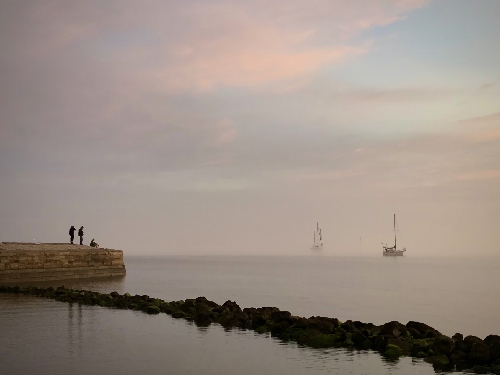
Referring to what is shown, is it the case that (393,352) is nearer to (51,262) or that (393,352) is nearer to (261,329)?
(261,329)

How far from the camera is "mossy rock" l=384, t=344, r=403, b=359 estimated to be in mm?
16123

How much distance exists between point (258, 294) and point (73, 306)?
23994mm

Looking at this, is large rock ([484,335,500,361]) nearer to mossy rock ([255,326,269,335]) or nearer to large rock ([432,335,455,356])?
large rock ([432,335,455,356])

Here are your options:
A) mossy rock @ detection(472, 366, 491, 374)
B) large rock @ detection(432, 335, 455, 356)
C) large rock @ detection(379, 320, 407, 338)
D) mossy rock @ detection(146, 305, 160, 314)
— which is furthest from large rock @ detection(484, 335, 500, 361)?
mossy rock @ detection(146, 305, 160, 314)

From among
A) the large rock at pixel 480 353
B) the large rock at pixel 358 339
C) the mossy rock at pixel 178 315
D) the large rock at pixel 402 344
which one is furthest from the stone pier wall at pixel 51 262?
the large rock at pixel 480 353

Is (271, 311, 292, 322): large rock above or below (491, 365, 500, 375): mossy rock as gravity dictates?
above

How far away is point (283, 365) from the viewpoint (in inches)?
580

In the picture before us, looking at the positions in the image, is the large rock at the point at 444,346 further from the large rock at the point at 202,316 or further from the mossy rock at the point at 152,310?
the mossy rock at the point at 152,310

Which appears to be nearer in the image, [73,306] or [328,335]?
[328,335]

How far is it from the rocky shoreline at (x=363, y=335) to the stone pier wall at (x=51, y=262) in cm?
1550

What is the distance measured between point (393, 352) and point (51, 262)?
32.0 metres

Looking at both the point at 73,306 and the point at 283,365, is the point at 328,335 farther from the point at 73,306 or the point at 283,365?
the point at 73,306

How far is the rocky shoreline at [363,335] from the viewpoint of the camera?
1527 centimetres

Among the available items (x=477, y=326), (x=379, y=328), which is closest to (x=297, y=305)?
(x=477, y=326)
